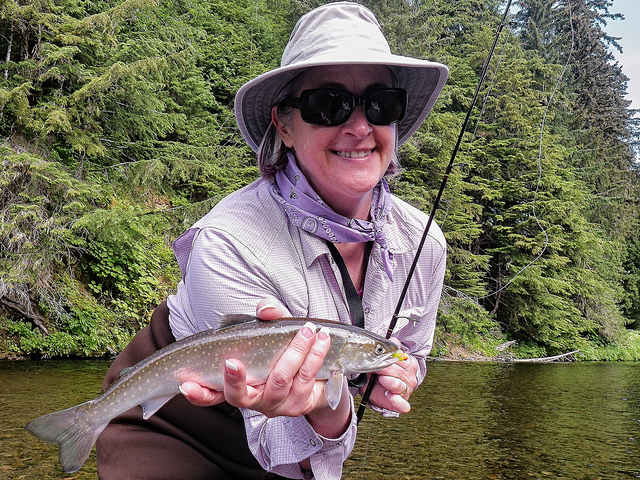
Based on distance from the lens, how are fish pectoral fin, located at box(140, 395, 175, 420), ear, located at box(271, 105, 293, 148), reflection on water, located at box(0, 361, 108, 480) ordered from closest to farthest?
fish pectoral fin, located at box(140, 395, 175, 420) < ear, located at box(271, 105, 293, 148) < reflection on water, located at box(0, 361, 108, 480)

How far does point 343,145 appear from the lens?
233cm

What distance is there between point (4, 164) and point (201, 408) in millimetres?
9115

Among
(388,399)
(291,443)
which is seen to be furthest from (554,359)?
(291,443)

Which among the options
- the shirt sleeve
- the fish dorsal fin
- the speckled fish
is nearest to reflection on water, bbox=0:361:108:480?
the speckled fish

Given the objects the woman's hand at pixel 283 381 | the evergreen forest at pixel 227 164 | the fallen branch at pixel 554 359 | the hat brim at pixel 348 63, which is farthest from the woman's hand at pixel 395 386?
the fallen branch at pixel 554 359

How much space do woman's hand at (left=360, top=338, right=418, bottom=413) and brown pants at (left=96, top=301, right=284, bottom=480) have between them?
63 cm

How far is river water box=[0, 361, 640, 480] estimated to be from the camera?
520 centimetres

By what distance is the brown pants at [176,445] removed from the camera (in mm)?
2295

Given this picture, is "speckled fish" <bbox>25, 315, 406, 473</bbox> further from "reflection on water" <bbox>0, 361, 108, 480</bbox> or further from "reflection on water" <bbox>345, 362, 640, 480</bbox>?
"reflection on water" <bbox>345, 362, 640, 480</bbox>

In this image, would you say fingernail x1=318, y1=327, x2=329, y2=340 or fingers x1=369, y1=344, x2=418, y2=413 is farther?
→ fingers x1=369, y1=344, x2=418, y2=413

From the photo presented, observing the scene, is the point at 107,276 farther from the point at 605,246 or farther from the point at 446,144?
the point at 605,246

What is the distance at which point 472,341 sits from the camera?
1827 cm

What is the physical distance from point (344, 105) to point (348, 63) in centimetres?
17

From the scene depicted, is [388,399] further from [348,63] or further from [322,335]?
[348,63]
